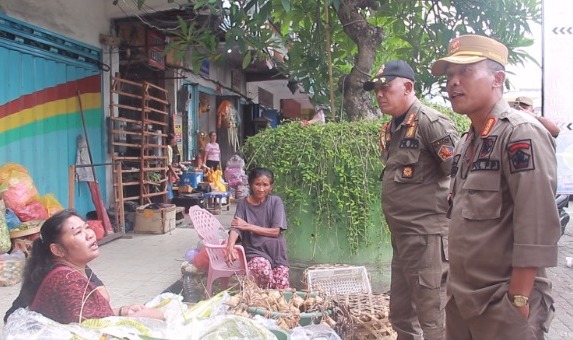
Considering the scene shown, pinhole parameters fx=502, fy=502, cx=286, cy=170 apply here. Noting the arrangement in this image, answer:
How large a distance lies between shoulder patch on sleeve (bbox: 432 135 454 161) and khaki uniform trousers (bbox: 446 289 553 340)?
1.13m

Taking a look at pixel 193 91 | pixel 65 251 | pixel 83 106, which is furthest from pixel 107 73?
pixel 65 251

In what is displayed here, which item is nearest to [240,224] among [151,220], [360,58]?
[360,58]

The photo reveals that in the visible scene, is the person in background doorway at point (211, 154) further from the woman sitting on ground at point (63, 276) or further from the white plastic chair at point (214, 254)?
the woman sitting on ground at point (63, 276)

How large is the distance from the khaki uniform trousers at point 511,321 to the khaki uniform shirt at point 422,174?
3.22 ft

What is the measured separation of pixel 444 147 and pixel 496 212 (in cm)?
103

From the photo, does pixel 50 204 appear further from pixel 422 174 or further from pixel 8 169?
pixel 422 174

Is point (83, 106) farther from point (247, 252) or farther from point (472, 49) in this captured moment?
point (472, 49)

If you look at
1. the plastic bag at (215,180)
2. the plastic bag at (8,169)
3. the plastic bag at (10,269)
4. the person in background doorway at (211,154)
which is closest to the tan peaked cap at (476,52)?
the plastic bag at (10,269)

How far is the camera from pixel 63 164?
710 cm

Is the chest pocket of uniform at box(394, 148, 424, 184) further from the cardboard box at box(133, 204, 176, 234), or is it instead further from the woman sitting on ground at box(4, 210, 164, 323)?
the cardboard box at box(133, 204, 176, 234)

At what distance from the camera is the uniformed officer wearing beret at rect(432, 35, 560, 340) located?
5.84 ft

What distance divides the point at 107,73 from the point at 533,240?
24.5 ft

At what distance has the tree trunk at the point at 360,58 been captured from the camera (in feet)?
16.7

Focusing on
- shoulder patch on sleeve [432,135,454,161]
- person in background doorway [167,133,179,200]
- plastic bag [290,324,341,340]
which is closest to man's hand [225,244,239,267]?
plastic bag [290,324,341,340]
